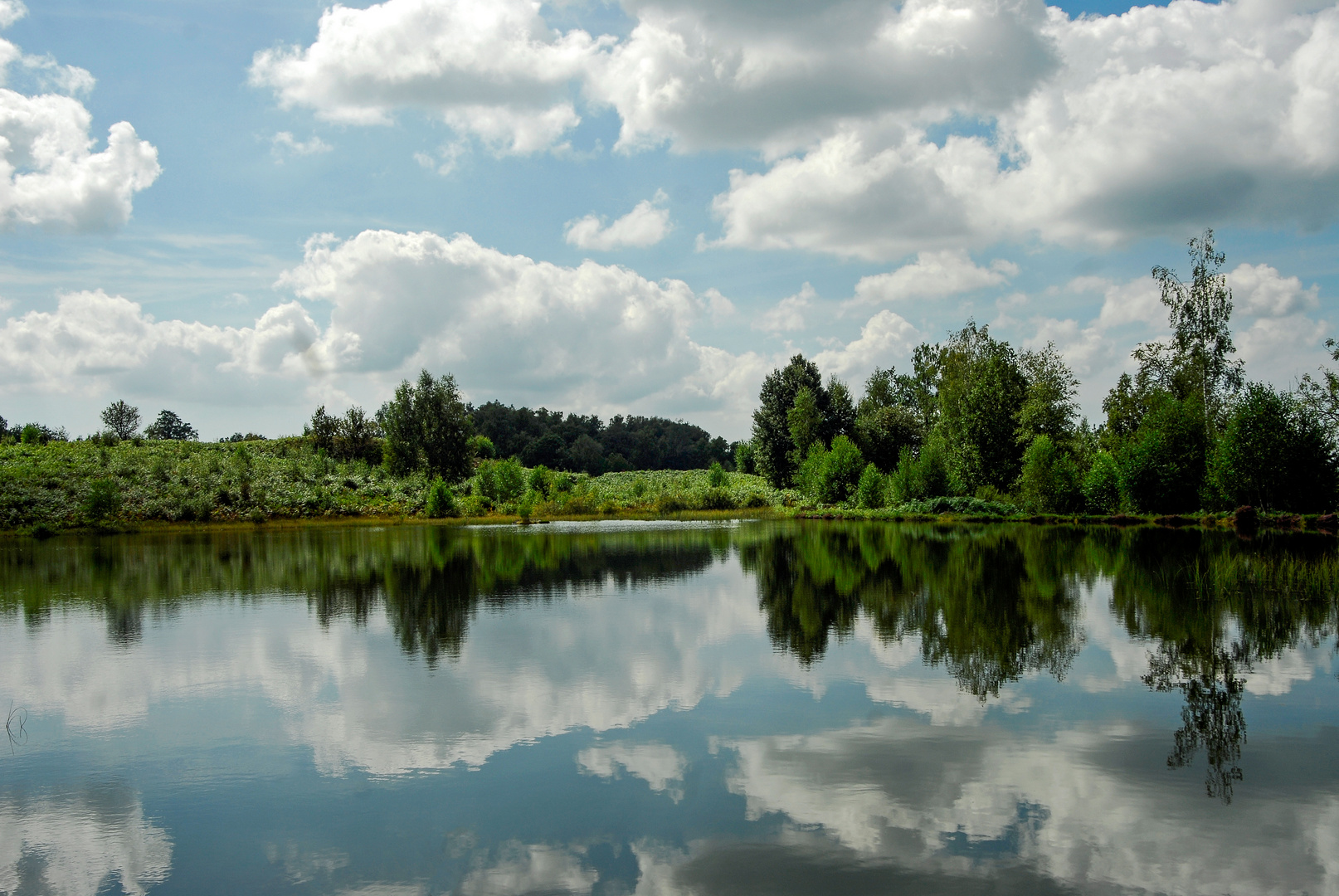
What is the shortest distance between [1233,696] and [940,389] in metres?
54.2

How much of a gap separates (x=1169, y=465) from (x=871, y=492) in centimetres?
1871

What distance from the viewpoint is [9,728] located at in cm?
927

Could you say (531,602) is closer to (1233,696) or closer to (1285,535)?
(1233,696)

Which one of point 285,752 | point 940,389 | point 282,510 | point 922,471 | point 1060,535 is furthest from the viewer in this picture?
point 940,389

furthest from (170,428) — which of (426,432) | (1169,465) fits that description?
(1169,465)

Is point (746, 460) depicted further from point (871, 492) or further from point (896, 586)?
point (896, 586)

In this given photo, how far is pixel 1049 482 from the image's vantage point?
46000mm

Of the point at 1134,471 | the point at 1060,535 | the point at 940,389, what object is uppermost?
the point at 940,389

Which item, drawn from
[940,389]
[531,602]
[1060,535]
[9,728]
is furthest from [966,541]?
[940,389]

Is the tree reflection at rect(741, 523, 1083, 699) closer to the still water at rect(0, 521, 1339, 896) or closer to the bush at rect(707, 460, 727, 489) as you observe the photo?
the still water at rect(0, 521, 1339, 896)

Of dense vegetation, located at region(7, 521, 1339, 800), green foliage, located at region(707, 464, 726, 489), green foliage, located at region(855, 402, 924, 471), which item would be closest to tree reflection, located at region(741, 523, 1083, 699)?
dense vegetation, located at region(7, 521, 1339, 800)

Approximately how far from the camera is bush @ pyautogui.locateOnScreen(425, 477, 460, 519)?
61062mm

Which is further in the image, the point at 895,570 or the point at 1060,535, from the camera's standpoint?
the point at 1060,535

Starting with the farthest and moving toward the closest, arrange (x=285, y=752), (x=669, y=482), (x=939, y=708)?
(x=669, y=482), (x=939, y=708), (x=285, y=752)
